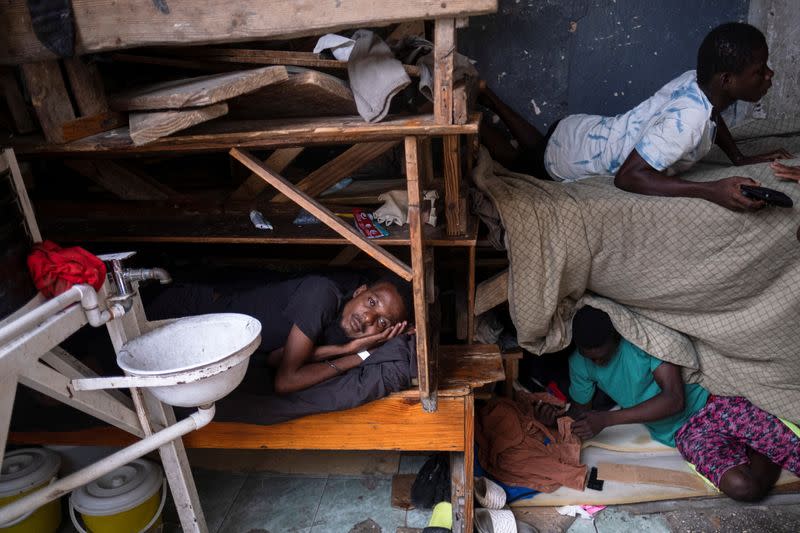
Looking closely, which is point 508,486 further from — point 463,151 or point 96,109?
point 96,109

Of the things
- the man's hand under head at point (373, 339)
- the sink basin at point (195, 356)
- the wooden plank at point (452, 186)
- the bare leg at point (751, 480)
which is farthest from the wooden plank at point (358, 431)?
the bare leg at point (751, 480)

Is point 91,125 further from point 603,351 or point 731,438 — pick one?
point 731,438

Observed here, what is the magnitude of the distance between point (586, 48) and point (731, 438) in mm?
2450

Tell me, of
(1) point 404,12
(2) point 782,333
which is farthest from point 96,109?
(2) point 782,333

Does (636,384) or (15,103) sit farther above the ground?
(15,103)

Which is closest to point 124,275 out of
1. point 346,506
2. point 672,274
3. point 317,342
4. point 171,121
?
point 171,121

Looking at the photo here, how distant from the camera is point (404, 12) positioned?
69.2 inches

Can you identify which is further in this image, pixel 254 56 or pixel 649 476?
pixel 649 476

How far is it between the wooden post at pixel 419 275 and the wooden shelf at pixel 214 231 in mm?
332

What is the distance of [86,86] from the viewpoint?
213 centimetres

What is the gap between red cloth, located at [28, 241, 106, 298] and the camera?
73.6 inches

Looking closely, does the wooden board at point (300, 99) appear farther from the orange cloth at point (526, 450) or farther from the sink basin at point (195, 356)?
the orange cloth at point (526, 450)

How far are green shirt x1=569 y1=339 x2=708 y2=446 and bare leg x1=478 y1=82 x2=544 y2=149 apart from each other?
140 centimetres

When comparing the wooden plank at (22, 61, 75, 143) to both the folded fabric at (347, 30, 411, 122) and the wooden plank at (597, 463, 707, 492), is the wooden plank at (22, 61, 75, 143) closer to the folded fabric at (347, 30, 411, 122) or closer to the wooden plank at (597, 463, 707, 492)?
the folded fabric at (347, 30, 411, 122)
